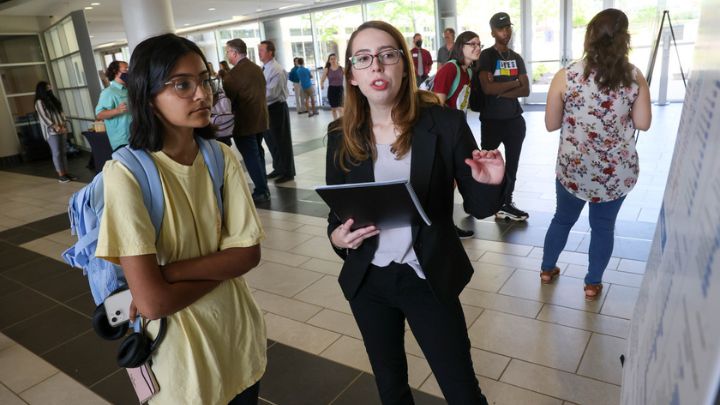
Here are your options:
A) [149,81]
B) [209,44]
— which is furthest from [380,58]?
[209,44]

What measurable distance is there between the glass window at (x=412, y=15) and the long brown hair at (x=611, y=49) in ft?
37.3

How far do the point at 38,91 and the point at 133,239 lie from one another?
8206mm

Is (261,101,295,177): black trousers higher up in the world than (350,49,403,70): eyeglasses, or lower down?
lower down

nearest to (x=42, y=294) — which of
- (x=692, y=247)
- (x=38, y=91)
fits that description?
A: (x=692, y=247)

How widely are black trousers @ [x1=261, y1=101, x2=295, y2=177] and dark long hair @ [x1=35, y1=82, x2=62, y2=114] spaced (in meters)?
3.97

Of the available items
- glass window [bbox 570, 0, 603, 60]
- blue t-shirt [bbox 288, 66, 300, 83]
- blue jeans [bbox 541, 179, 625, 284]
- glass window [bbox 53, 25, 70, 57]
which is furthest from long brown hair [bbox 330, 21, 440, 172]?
blue t-shirt [bbox 288, 66, 300, 83]

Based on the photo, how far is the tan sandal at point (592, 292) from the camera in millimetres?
2857

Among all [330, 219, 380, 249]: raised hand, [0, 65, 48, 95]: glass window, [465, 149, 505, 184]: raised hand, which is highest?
[0, 65, 48, 95]: glass window

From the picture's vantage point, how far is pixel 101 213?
1.21m

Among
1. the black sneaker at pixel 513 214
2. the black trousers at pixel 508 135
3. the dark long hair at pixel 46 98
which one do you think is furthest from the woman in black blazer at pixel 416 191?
the dark long hair at pixel 46 98

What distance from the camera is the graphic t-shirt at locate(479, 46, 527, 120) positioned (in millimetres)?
3748

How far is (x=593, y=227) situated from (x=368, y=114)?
182cm

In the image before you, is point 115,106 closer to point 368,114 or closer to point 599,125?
point 368,114

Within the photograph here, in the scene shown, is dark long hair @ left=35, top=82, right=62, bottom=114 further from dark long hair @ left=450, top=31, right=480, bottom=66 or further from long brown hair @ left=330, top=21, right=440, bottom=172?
long brown hair @ left=330, top=21, right=440, bottom=172
